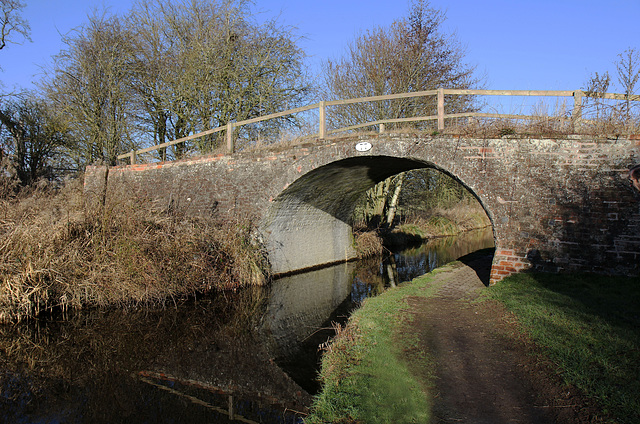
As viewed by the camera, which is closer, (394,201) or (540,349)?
(540,349)

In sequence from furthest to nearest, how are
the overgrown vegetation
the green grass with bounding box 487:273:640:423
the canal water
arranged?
1. the overgrown vegetation
2. the canal water
3. the green grass with bounding box 487:273:640:423

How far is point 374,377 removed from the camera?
400 cm

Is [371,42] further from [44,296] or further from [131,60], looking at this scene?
[44,296]

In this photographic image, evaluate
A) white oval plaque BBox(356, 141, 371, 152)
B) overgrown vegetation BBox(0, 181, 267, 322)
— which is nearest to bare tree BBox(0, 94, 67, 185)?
overgrown vegetation BBox(0, 181, 267, 322)

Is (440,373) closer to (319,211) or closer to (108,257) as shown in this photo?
(108,257)

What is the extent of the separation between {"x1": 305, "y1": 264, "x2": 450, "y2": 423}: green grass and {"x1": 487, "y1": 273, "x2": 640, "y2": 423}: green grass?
Result: 1.33m

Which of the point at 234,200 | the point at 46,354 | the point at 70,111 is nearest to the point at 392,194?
the point at 234,200

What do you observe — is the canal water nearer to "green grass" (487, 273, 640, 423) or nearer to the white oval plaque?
"green grass" (487, 273, 640, 423)

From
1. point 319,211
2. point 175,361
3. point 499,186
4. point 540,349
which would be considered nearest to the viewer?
point 540,349

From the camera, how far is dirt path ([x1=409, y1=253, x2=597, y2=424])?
3.27m

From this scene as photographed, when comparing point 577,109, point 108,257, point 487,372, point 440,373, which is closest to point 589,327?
point 487,372

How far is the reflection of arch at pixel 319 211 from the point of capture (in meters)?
9.93

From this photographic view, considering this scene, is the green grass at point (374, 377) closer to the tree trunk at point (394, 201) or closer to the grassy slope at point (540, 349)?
the grassy slope at point (540, 349)

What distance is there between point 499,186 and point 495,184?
8cm
